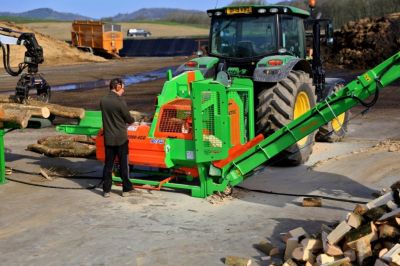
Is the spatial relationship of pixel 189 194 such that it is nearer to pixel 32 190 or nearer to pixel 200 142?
pixel 200 142

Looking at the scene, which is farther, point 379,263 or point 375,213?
point 375,213

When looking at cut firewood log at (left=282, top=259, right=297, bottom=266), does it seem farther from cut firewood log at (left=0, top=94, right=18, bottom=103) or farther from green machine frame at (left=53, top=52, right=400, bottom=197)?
cut firewood log at (left=0, top=94, right=18, bottom=103)

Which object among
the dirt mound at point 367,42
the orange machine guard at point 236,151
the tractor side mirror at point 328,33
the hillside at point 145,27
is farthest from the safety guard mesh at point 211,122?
the hillside at point 145,27

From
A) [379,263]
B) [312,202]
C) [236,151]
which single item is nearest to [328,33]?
[236,151]

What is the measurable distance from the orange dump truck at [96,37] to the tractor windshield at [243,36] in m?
30.4

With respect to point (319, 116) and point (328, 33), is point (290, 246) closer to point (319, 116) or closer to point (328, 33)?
point (319, 116)

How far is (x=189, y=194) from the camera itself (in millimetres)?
7648

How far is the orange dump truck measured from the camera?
39.4m

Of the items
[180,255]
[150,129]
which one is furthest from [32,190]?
[180,255]

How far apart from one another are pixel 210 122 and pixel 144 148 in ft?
3.19

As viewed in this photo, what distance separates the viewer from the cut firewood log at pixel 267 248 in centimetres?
550

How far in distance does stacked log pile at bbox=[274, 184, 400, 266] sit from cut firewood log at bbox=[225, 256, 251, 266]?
257mm

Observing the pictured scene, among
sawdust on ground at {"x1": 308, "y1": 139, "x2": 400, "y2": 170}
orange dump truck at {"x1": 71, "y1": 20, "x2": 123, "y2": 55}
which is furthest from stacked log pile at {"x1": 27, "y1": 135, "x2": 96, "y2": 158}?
orange dump truck at {"x1": 71, "y1": 20, "x2": 123, "y2": 55}

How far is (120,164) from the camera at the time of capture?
24.9 ft
